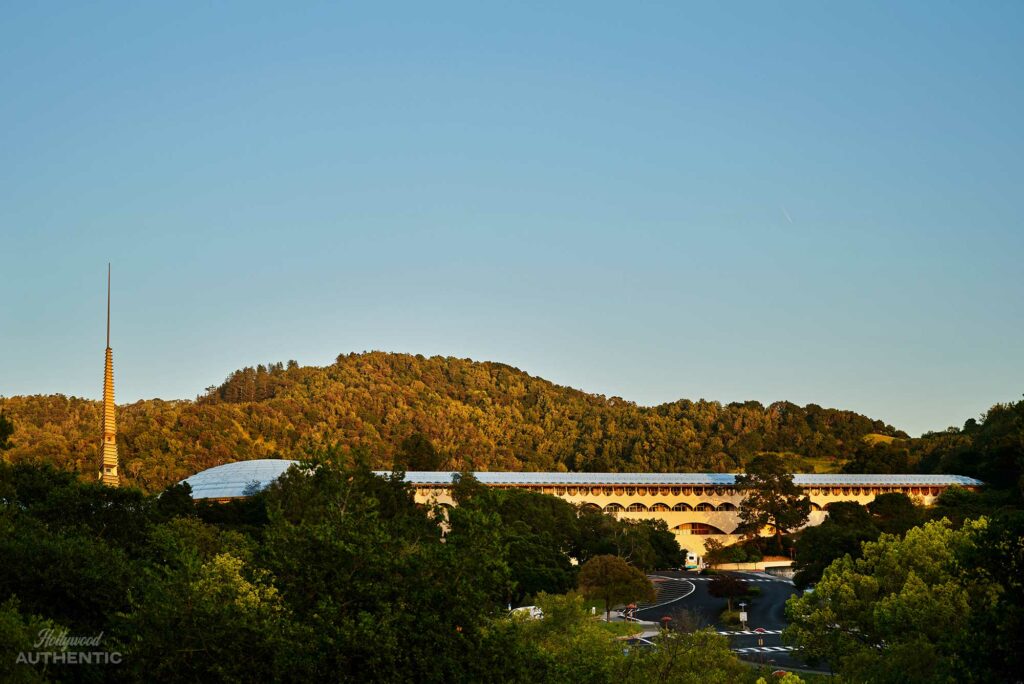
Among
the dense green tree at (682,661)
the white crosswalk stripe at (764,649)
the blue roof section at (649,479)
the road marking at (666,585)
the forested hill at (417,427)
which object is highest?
the forested hill at (417,427)

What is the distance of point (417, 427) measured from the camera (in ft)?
534

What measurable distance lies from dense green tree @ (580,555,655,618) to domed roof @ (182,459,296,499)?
3562cm

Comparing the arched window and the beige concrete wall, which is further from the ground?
the beige concrete wall

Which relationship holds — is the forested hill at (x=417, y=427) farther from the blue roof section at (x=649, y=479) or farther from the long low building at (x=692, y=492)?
the long low building at (x=692, y=492)

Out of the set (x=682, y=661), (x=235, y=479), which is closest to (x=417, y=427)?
(x=235, y=479)

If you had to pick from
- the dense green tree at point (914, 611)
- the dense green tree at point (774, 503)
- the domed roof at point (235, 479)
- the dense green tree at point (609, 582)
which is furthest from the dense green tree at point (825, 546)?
the domed roof at point (235, 479)

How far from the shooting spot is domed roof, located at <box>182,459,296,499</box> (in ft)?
292

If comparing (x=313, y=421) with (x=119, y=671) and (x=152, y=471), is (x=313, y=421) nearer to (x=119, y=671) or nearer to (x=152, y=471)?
(x=152, y=471)

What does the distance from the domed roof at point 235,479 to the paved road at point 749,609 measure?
104 ft

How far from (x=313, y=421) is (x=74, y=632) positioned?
420 ft

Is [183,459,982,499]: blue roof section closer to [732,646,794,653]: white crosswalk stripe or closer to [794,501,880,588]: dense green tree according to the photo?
[794,501,880,588]: dense green tree

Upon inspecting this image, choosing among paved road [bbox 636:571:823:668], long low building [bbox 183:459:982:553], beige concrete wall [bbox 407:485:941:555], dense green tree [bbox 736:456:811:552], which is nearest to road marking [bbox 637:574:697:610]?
paved road [bbox 636:571:823:668]

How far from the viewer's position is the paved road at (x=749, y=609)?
157 feet

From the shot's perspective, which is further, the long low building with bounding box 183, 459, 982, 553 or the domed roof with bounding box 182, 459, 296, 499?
the long low building with bounding box 183, 459, 982, 553
